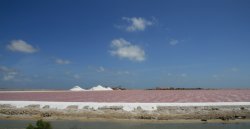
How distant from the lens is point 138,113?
16656 millimetres

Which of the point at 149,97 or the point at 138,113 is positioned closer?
the point at 138,113

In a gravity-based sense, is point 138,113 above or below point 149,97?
below

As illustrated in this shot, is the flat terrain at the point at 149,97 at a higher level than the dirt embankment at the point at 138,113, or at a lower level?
higher

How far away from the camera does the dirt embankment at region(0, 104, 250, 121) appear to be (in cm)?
1586

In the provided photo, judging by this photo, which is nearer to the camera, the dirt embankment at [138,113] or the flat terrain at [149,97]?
the dirt embankment at [138,113]

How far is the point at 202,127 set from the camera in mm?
13078

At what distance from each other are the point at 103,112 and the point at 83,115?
50.5 inches

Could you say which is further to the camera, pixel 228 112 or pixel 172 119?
pixel 228 112

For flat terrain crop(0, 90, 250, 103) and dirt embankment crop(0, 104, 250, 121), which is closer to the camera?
dirt embankment crop(0, 104, 250, 121)

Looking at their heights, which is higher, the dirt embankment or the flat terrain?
the flat terrain

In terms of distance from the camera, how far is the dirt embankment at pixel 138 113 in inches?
624

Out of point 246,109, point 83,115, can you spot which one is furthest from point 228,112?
point 83,115

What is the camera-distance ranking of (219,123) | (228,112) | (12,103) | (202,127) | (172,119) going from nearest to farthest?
(202,127)
(219,123)
(172,119)
(228,112)
(12,103)

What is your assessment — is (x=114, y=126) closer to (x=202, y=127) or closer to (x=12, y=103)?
(x=202, y=127)
